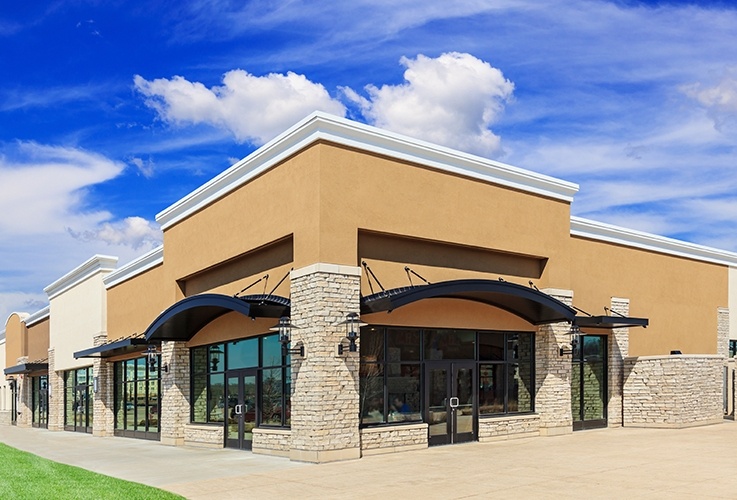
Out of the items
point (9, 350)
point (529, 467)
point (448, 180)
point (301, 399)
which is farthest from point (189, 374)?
point (9, 350)

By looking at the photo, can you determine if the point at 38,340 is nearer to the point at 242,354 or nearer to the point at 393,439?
the point at 242,354

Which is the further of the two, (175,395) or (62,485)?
(175,395)

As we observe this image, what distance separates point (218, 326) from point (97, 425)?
12626mm

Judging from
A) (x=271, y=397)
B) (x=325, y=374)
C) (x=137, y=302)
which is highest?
(x=137, y=302)

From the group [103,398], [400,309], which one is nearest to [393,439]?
[400,309]

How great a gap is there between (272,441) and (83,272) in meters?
19.9

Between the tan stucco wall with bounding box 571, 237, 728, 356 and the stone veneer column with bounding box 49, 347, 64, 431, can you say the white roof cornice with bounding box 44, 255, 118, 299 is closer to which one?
the stone veneer column with bounding box 49, 347, 64, 431

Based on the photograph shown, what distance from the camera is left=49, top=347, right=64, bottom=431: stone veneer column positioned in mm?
39594

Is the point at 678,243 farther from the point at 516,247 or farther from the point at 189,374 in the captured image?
the point at 189,374

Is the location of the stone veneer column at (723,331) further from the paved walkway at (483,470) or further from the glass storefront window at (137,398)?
the glass storefront window at (137,398)

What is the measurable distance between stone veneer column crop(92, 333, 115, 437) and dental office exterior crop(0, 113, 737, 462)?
286cm

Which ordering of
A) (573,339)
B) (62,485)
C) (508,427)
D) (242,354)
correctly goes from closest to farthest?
1. (62,485)
2. (508,427)
3. (242,354)
4. (573,339)

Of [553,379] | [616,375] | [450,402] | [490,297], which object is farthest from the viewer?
[616,375]

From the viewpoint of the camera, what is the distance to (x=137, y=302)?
30.0 meters
